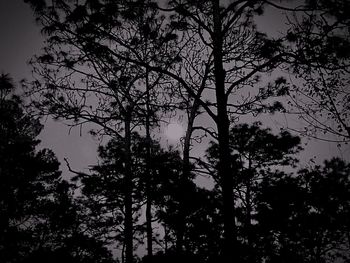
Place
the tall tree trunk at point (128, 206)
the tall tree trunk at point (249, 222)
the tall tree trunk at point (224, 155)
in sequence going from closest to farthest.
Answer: the tall tree trunk at point (224, 155)
the tall tree trunk at point (128, 206)
the tall tree trunk at point (249, 222)

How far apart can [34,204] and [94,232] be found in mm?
4372

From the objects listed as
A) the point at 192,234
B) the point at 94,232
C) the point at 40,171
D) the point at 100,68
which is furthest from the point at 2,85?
the point at 192,234

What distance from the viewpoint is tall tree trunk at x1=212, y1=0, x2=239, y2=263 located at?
452cm

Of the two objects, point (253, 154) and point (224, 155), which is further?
point (253, 154)

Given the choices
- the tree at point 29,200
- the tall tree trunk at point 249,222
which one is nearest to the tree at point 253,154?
the tall tree trunk at point 249,222

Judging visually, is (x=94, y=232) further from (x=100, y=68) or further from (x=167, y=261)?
(x=100, y=68)

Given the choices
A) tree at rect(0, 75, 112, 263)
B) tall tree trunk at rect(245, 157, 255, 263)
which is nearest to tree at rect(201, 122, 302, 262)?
tall tree trunk at rect(245, 157, 255, 263)

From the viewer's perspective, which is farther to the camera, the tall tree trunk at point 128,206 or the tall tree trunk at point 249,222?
the tall tree trunk at point 249,222

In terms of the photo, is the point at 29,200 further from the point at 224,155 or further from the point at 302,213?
the point at 302,213

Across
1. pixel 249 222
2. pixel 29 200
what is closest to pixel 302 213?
pixel 249 222

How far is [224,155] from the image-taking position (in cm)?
509

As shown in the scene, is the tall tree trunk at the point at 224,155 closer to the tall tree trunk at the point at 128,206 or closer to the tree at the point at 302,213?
the tall tree trunk at the point at 128,206

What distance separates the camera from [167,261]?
41.7 feet

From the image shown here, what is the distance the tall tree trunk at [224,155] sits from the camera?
452 centimetres
